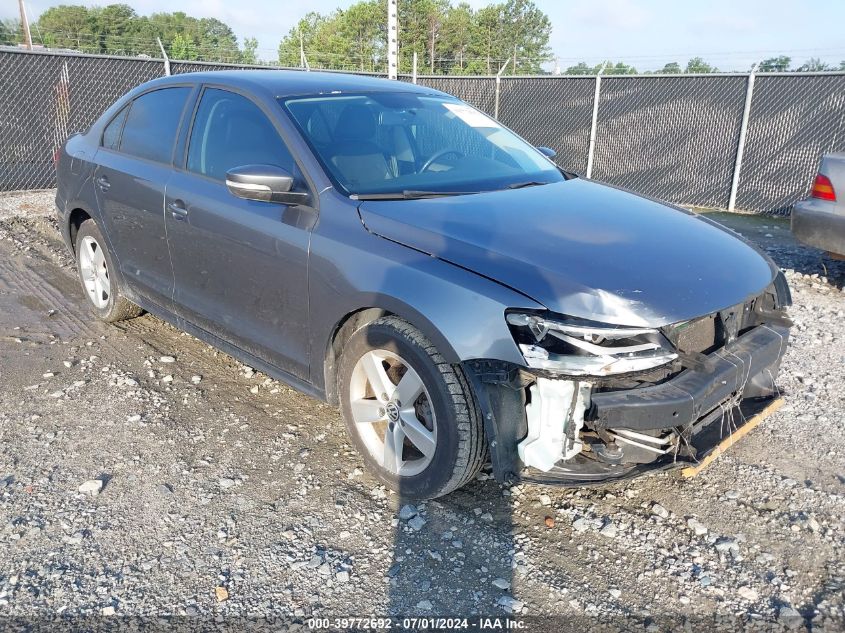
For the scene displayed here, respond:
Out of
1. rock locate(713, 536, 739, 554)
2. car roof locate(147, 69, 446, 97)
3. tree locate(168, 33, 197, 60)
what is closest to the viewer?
rock locate(713, 536, 739, 554)

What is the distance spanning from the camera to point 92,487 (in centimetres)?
313

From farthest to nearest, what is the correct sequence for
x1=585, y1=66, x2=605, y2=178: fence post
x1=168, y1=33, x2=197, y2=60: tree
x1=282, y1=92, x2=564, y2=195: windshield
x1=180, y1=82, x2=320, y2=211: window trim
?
1. x1=168, y1=33, x2=197, y2=60: tree
2. x1=585, y1=66, x2=605, y2=178: fence post
3. x1=282, y1=92, x2=564, y2=195: windshield
4. x1=180, y1=82, x2=320, y2=211: window trim

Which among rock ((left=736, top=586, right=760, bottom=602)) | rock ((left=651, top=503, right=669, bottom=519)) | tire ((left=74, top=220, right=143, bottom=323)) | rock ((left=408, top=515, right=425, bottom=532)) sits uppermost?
tire ((left=74, top=220, right=143, bottom=323))

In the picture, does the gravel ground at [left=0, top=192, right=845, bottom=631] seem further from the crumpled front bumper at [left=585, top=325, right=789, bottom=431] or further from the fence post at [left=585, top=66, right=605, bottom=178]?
the fence post at [left=585, top=66, right=605, bottom=178]

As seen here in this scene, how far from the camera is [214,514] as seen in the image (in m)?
2.98

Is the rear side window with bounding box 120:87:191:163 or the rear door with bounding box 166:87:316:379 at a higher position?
the rear side window with bounding box 120:87:191:163

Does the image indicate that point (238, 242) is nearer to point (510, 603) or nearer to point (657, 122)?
point (510, 603)

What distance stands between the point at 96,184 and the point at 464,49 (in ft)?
213

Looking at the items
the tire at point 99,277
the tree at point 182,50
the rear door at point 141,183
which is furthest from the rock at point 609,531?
the tree at point 182,50

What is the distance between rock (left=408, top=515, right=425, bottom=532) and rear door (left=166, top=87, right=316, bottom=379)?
0.90 meters

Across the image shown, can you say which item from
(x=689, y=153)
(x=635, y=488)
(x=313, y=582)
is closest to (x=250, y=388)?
(x=313, y=582)

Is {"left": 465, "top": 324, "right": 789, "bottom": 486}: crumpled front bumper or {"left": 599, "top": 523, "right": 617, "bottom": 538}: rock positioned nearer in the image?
{"left": 465, "top": 324, "right": 789, "bottom": 486}: crumpled front bumper

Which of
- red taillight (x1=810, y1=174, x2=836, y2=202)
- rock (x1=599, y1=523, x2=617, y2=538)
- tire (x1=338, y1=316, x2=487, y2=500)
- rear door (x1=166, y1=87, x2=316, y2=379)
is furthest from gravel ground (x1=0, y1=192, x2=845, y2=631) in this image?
red taillight (x1=810, y1=174, x2=836, y2=202)

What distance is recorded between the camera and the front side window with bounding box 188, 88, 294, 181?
349 cm
